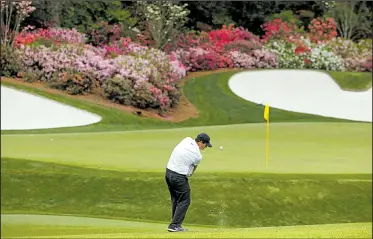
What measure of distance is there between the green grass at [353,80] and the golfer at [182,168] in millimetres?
15769

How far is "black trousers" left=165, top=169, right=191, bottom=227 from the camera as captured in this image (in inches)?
225

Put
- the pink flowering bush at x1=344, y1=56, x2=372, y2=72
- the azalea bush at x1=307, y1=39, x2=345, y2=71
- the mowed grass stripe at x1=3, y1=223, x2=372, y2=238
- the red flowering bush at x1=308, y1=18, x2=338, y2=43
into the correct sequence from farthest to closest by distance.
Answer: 1. the pink flowering bush at x1=344, y1=56, x2=372, y2=72
2. the azalea bush at x1=307, y1=39, x2=345, y2=71
3. the red flowering bush at x1=308, y1=18, x2=338, y2=43
4. the mowed grass stripe at x1=3, y1=223, x2=372, y2=238

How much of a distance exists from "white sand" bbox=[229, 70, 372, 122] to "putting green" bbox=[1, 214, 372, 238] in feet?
37.8

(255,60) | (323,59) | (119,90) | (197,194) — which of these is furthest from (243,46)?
(197,194)

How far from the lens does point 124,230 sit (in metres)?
7.28

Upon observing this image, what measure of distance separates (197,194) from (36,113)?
927cm

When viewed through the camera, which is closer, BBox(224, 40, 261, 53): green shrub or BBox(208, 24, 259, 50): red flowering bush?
BBox(208, 24, 259, 50): red flowering bush

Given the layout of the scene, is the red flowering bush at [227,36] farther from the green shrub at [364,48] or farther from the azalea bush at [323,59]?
the green shrub at [364,48]

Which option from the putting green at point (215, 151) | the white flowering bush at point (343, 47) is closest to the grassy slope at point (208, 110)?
the white flowering bush at point (343, 47)

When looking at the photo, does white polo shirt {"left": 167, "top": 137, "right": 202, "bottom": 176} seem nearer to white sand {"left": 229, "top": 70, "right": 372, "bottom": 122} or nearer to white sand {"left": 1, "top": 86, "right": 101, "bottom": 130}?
white sand {"left": 1, "top": 86, "right": 101, "bottom": 130}

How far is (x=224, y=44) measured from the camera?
18.8 meters

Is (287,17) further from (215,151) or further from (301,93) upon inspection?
(215,151)

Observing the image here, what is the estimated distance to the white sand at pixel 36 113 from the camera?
1645 cm

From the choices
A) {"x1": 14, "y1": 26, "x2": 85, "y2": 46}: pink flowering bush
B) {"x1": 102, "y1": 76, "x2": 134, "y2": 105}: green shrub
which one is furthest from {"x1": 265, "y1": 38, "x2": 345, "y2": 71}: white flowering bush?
{"x1": 14, "y1": 26, "x2": 85, "y2": 46}: pink flowering bush
